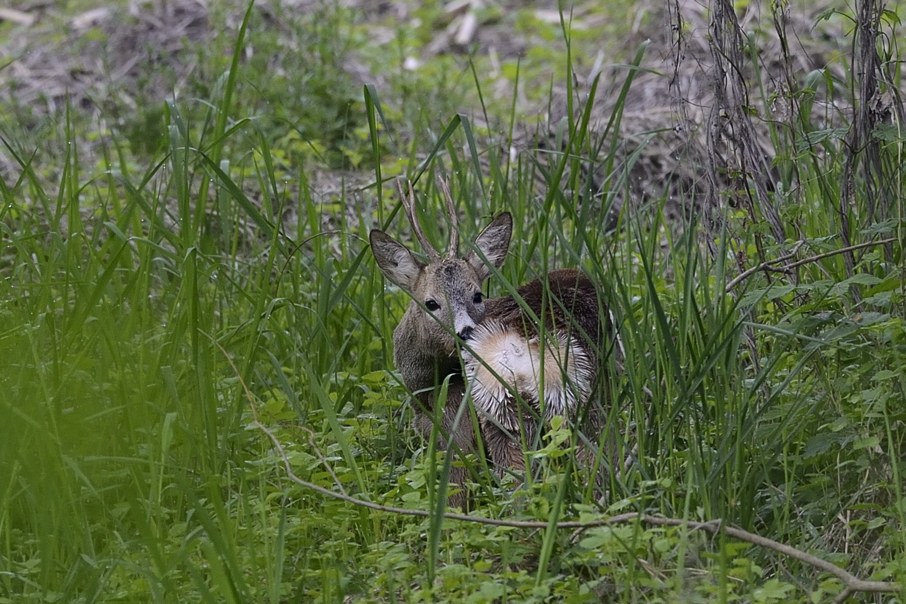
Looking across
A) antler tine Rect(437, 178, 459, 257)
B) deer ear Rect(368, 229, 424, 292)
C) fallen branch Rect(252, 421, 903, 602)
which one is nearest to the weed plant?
fallen branch Rect(252, 421, 903, 602)

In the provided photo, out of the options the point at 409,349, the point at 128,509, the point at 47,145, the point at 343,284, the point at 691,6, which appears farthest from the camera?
the point at 691,6

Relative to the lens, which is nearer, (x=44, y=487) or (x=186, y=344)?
(x=44, y=487)

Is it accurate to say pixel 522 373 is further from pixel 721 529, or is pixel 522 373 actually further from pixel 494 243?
pixel 721 529

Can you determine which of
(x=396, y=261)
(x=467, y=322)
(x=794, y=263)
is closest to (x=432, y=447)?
(x=467, y=322)

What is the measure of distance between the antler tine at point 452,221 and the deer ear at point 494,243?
0.07 m

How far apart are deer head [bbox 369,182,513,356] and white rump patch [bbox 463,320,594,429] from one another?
0.71ft

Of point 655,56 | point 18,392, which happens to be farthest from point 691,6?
point 18,392

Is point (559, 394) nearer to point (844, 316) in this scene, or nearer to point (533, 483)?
point (533, 483)

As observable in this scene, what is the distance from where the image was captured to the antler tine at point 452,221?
4.20 metres

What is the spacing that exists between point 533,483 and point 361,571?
502 mm

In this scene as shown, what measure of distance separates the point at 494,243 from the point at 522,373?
77cm

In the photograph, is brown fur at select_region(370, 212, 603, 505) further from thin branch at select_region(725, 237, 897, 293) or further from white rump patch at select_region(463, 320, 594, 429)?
thin branch at select_region(725, 237, 897, 293)

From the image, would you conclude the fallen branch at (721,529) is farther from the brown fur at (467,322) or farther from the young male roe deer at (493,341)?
the brown fur at (467,322)

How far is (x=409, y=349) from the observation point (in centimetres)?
450
